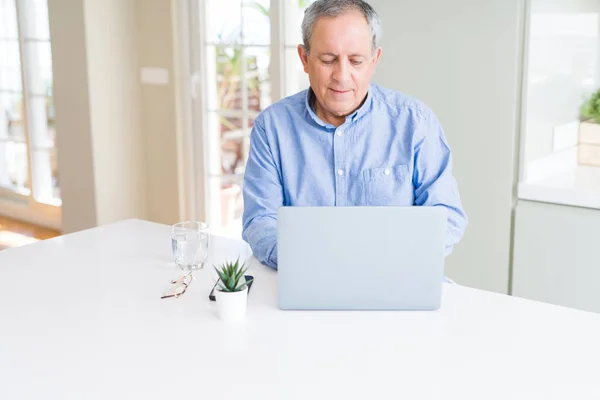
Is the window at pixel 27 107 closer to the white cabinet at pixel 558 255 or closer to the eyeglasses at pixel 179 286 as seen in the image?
the white cabinet at pixel 558 255

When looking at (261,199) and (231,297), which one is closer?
(231,297)

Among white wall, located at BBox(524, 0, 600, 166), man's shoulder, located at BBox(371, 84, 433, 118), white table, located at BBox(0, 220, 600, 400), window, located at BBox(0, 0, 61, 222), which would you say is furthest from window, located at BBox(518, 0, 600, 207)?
window, located at BBox(0, 0, 61, 222)

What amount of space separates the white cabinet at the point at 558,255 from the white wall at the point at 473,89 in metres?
0.06

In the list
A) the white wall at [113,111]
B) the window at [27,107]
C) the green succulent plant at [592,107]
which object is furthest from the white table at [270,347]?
the window at [27,107]

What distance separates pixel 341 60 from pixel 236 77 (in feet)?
7.30

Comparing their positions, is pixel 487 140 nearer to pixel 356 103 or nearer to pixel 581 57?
pixel 581 57

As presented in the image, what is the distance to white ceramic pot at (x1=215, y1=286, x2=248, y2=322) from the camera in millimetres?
1551

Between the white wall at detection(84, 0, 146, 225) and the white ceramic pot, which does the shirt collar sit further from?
the white wall at detection(84, 0, 146, 225)

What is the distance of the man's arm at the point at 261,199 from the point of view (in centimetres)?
190

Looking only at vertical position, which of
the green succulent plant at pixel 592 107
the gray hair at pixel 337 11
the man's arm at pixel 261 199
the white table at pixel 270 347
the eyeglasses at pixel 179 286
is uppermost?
the gray hair at pixel 337 11

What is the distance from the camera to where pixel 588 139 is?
3.11m

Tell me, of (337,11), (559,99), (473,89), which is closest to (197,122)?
(473,89)

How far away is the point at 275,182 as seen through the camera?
2113mm

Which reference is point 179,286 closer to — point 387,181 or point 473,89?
point 387,181
